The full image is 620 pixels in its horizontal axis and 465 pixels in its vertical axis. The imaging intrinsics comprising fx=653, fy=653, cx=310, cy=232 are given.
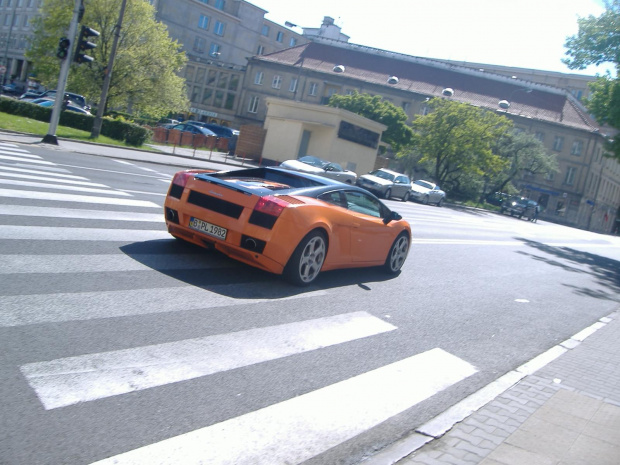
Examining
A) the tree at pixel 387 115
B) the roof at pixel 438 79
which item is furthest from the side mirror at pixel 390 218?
the roof at pixel 438 79

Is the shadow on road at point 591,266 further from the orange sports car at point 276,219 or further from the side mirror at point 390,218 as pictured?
the orange sports car at point 276,219

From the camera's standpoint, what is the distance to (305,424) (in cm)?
434

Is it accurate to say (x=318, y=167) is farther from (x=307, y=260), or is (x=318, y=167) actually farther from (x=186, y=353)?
(x=186, y=353)

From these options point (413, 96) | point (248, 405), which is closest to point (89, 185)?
point (248, 405)

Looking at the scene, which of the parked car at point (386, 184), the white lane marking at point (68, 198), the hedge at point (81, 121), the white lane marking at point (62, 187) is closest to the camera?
the white lane marking at point (68, 198)

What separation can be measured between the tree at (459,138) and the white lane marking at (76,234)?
1732 inches

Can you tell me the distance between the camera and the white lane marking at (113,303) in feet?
16.8

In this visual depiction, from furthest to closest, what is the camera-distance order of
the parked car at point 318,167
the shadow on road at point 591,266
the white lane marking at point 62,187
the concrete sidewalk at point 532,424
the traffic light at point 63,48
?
the parked car at point 318,167 < the traffic light at point 63,48 < the shadow on road at point 591,266 < the white lane marking at point 62,187 < the concrete sidewalk at point 532,424

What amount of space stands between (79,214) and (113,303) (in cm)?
405

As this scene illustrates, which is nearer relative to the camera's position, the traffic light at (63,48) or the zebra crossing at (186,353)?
the zebra crossing at (186,353)

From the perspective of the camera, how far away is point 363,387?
17.1 feet

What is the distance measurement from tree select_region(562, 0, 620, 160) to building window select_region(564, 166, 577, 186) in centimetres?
4579

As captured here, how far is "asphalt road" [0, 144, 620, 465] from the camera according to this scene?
3844mm

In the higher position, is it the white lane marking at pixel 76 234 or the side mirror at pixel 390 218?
the side mirror at pixel 390 218
